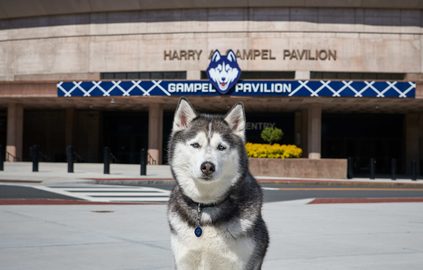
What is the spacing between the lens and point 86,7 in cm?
4422

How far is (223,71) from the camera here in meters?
38.4

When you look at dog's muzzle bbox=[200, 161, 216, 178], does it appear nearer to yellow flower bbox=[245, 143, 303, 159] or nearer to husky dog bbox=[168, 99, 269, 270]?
husky dog bbox=[168, 99, 269, 270]

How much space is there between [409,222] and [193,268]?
27.4 ft

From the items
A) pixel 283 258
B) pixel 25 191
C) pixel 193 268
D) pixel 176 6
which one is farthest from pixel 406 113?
pixel 193 268

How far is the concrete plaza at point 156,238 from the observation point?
7.78 meters

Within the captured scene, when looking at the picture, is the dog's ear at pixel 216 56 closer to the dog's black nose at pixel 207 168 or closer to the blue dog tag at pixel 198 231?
the blue dog tag at pixel 198 231

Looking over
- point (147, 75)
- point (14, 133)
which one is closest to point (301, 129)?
point (147, 75)

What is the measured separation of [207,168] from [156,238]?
531 cm

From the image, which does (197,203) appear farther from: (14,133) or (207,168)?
(14,133)

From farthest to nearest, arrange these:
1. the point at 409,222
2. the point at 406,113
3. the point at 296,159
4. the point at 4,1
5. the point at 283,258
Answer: the point at 406,113 < the point at 4,1 < the point at 296,159 < the point at 409,222 < the point at 283,258

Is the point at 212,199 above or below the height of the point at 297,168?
above

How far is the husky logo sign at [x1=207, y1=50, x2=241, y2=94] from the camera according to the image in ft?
124

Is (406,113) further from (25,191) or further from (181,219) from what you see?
(181,219)

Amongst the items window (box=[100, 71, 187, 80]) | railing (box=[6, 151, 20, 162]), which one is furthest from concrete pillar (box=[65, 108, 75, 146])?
window (box=[100, 71, 187, 80])
